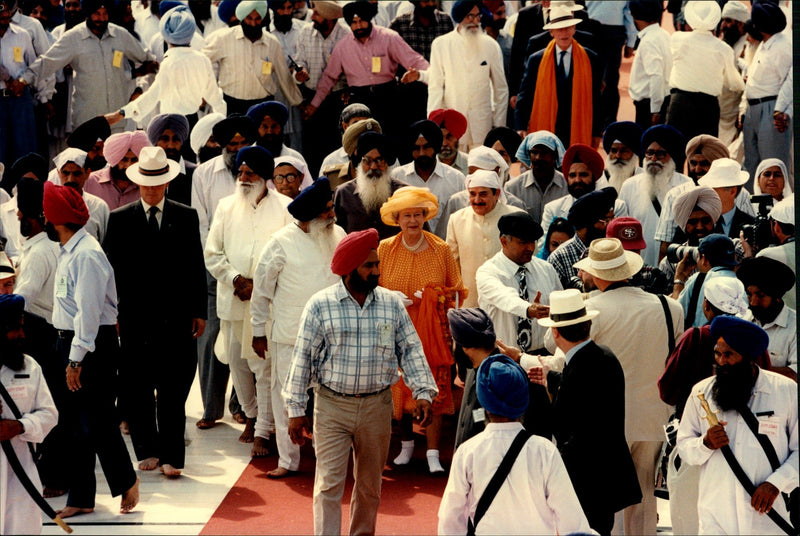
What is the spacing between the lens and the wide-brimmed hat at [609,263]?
20.8 feet

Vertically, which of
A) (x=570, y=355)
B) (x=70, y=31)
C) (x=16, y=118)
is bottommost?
(x=570, y=355)

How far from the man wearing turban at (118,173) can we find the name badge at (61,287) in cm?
197

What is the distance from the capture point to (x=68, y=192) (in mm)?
6699

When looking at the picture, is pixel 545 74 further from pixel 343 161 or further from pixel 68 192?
pixel 68 192

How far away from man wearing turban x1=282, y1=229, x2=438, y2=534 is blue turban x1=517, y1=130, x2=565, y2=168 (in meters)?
3.08

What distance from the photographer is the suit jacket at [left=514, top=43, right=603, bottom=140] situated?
10555 mm

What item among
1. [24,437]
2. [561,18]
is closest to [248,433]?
[24,437]

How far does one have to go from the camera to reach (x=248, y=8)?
424 inches

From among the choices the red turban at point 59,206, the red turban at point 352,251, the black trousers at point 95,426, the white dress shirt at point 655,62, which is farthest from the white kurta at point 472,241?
the white dress shirt at point 655,62

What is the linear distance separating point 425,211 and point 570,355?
2045mm

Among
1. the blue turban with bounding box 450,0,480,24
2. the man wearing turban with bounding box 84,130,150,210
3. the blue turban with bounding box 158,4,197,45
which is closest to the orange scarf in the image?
the blue turban with bounding box 450,0,480,24

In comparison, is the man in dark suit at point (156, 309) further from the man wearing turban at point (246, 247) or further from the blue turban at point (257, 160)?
the blue turban at point (257, 160)

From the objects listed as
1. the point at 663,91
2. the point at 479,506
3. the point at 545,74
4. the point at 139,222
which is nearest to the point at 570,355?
the point at 479,506

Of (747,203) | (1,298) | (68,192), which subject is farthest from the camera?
(747,203)
